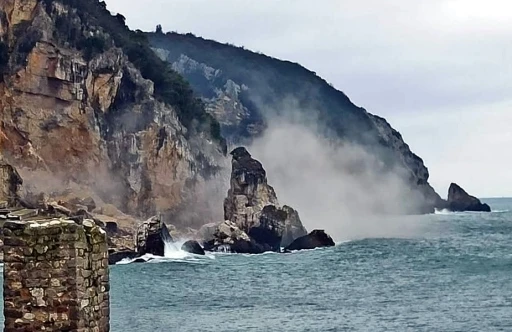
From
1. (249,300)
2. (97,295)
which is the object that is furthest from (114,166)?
(97,295)

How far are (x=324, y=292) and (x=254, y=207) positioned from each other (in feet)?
115

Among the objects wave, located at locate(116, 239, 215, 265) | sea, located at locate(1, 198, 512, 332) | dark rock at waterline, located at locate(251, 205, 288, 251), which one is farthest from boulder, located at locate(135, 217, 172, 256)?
dark rock at waterline, located at locate(251, 205, 288, 251)

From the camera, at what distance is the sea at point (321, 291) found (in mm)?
38281

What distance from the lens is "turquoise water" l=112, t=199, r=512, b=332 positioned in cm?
3831

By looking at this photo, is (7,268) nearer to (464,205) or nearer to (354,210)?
(354,210)

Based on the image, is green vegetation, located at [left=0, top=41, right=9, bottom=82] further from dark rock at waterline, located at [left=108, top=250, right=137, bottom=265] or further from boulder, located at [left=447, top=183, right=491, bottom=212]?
boulder, located at [left=447, top=183, right=491, bottom=212]

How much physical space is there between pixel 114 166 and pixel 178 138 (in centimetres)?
803

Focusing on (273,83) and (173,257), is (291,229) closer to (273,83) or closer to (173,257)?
(173,257)

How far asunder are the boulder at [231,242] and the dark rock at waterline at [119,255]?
11584 mm

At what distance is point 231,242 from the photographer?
79688mm

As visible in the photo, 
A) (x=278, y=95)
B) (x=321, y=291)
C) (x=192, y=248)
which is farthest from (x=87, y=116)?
(x=278, y=95)

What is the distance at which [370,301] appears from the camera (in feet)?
150

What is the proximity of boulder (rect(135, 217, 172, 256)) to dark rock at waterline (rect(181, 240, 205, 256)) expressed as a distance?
4.21 m

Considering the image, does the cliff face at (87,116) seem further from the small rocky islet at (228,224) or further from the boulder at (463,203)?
the boulder at (463,203)
